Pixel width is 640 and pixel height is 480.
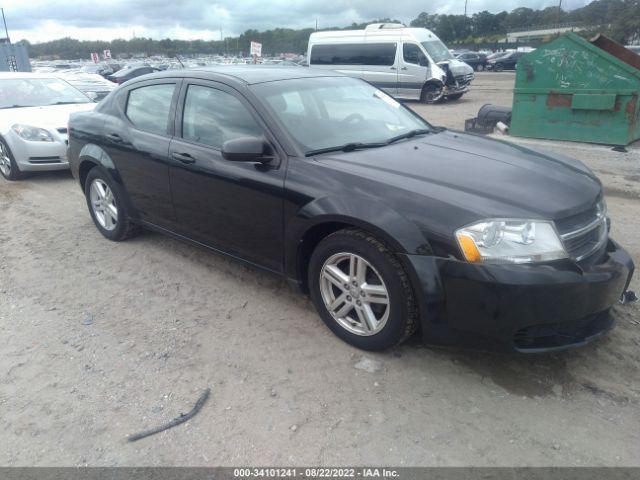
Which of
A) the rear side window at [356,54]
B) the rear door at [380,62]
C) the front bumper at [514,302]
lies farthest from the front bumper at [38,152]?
the rear side window at [356,54]

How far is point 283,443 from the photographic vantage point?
2.45 m

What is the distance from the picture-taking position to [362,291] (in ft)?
9.80

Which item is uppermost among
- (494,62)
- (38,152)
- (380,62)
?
(380,62)

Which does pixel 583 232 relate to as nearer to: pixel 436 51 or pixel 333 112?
pixel 333 112

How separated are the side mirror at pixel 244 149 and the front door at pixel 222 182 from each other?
13 cm

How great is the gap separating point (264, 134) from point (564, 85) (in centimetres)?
733

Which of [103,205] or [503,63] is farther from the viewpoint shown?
[503,63]

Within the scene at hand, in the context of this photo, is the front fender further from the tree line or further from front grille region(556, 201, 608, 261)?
the tree line

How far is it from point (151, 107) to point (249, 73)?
0.98 meters

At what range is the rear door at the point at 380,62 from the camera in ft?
56.4

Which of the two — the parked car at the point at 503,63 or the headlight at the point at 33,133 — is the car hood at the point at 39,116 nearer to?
the headlight at the point at 33,133

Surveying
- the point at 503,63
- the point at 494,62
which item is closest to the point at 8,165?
the point at 494,62

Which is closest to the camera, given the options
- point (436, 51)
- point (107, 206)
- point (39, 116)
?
point (107, 206)

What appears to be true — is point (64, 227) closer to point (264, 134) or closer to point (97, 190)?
point (97, 190)
